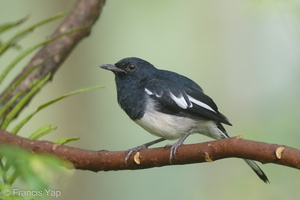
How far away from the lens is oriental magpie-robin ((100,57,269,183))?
2898 millimetres

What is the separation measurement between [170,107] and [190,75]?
14.4 ft

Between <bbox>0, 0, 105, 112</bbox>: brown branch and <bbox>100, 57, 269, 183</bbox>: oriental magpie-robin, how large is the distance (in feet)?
0.78

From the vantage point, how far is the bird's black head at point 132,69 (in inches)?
125

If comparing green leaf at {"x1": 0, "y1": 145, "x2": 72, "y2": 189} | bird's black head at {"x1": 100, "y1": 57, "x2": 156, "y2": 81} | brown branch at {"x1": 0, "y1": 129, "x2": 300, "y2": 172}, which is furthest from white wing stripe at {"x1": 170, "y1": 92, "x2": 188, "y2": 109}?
green leaf at {"x1": 0, "y1": 145, "x2": 72, "y2": 189}

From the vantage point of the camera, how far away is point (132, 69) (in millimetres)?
3203

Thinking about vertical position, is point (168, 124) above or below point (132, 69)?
below

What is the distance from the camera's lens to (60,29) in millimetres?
3096

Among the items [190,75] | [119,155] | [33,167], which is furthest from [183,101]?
[190,75]

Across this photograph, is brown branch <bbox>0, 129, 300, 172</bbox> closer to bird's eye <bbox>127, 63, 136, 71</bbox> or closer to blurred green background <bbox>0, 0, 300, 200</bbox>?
bird's eye <bbox>127, 63, 136, 71</bbox>

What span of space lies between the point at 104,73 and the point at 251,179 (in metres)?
3.27

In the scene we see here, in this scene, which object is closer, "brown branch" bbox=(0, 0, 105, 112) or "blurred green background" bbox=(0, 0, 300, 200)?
"brown branch" bbox=(0, 0, 105, 112)

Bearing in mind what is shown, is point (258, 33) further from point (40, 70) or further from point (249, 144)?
point (249, 144)

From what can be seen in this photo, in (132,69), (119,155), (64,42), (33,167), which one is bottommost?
(119,155)

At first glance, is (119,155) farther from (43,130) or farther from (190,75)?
(190,75)
